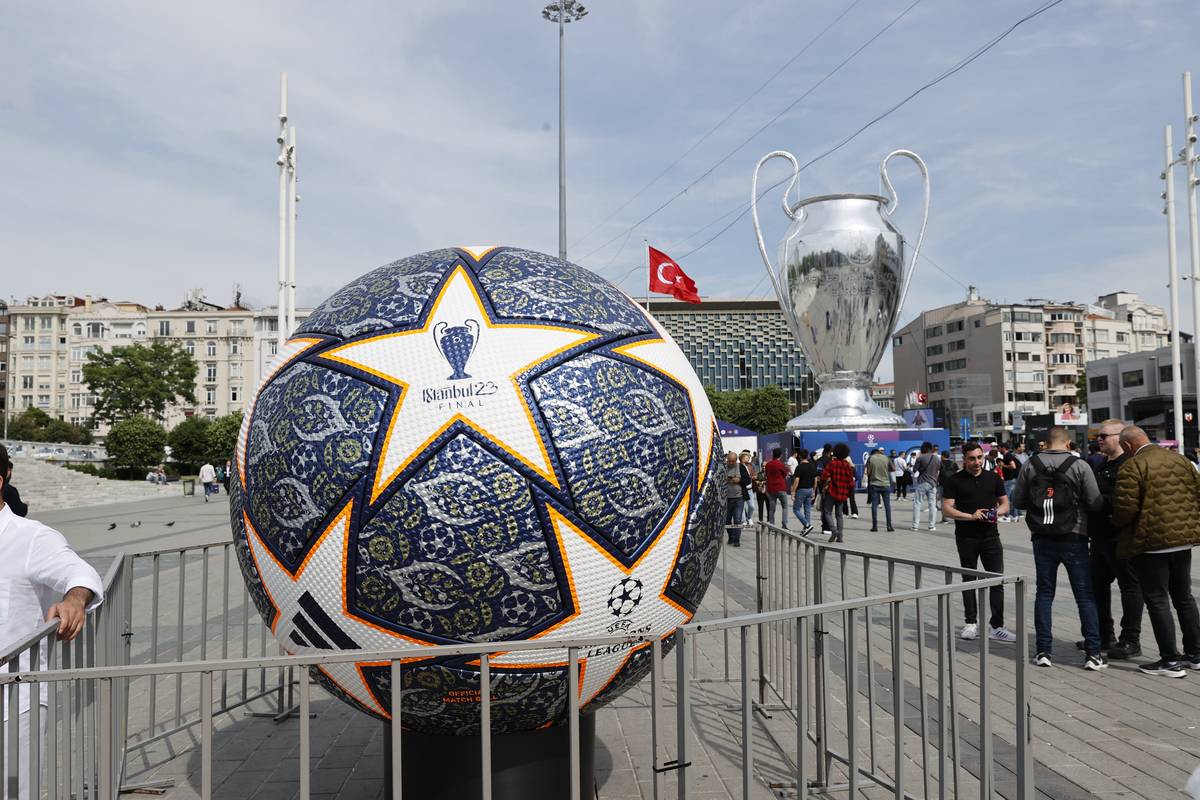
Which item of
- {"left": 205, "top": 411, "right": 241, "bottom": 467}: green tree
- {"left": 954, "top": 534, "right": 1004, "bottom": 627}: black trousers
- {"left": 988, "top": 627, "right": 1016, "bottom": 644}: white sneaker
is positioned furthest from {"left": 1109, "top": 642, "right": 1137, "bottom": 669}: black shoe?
{"left": 205, "top": 411, "right": 241, "bottom": 467}: green tree

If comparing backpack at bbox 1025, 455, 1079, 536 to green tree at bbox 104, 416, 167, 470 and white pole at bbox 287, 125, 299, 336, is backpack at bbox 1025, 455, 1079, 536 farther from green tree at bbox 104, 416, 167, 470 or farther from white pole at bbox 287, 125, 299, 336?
green tree at bbox 104, 416, 167, 470

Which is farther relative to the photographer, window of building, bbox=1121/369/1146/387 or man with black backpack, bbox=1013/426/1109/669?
window of building, bbox=1121/369/1146/387

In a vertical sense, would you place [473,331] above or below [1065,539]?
above

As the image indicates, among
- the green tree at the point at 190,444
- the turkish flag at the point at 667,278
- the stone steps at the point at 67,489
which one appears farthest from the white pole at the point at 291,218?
the green tree at the point at 190,444

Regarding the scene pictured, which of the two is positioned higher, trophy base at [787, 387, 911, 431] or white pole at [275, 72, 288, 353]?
white pole at [275, 72, 288, 353]

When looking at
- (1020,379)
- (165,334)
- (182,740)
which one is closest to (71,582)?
(182,740)

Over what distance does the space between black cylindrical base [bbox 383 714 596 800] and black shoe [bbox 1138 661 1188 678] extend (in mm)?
4997

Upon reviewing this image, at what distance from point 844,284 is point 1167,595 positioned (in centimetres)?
1866

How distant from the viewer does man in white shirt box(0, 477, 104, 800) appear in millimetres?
3189

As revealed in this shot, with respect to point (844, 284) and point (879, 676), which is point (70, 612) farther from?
point (844, 284)

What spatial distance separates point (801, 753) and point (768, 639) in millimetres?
2894

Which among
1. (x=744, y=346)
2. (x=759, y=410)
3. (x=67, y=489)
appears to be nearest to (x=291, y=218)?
(x=67, y=489)

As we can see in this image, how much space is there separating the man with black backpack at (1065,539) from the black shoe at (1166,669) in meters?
0.28

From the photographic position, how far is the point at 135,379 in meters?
71.4
